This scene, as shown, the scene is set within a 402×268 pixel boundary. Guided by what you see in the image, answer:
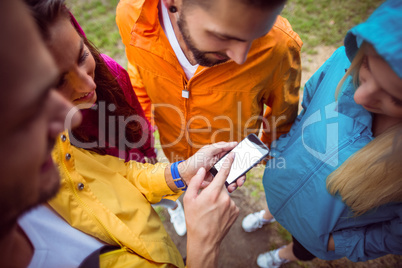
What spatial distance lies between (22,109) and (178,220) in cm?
229

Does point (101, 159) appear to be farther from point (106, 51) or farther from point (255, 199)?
point (106, 51)

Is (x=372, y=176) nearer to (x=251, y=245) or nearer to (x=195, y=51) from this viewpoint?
(x=195, y=51)

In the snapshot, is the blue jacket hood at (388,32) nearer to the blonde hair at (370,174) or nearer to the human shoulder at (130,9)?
the blonde hair at (370,174)

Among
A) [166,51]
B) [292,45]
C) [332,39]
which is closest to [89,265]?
[166,51]

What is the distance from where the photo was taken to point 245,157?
1.66m

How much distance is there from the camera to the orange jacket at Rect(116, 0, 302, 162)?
1.33 metres

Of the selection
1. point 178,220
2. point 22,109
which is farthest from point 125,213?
point 178,220

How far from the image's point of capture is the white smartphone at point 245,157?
160 cm

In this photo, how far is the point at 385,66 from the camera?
909 mm

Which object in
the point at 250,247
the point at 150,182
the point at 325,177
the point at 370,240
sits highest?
the point at 150,182

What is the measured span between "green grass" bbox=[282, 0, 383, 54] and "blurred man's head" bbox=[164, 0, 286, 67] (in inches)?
111

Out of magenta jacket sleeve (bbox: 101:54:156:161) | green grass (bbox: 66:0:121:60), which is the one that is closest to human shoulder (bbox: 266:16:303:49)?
magenta jacket sleeve (bbox: 101:54:156:161)

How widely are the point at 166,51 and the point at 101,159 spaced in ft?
2.51

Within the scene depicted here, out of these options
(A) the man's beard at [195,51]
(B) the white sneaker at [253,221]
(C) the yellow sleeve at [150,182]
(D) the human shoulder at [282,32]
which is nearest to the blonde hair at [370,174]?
(D) the human shoulder at [282,32]
